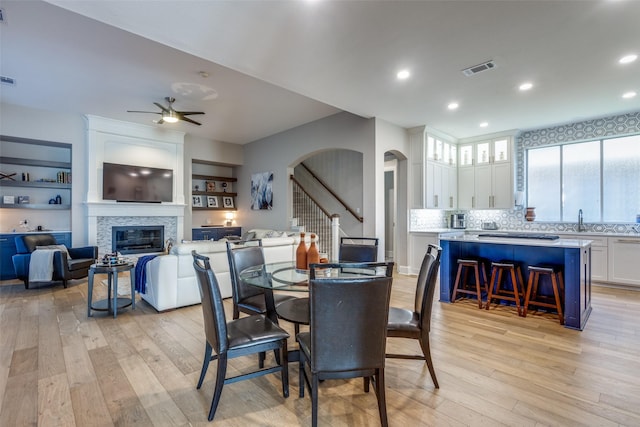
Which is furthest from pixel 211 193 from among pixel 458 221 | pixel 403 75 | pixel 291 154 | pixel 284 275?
pixel 284 275

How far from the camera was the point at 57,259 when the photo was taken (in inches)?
187

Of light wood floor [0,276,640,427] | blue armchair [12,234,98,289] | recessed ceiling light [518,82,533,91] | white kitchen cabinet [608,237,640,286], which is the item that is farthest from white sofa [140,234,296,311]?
white kitchen cabinet [608,237,640,286]

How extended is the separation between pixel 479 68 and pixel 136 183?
6.94 m

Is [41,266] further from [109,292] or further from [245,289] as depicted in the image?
[245,289]

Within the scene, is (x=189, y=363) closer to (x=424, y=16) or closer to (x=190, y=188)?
(x=424, y=16)

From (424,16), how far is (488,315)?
335 centimetres

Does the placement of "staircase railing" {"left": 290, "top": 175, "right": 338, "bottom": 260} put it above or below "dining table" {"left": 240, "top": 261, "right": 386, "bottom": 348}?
above

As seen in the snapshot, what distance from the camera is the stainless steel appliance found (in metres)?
6.91

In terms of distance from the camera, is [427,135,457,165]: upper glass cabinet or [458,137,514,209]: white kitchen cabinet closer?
[427,135,457,165]: upper glass cabinet

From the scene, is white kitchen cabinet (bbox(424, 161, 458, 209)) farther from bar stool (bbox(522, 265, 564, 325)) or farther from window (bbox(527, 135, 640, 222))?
bar stool (bbox(522, 265, 564, 325))

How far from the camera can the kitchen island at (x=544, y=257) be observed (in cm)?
321

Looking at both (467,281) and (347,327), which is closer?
(347,327)

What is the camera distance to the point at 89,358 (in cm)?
258

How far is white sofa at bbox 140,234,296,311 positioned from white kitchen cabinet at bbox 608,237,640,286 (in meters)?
6.23
